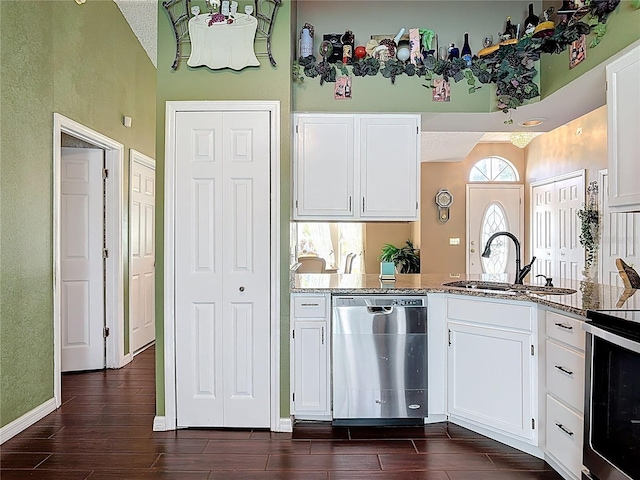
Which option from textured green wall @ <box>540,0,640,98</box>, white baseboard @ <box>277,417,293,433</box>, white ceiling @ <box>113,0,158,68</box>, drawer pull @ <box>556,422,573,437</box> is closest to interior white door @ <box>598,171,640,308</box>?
textured green wall @ <box>540,0,640,98</box>

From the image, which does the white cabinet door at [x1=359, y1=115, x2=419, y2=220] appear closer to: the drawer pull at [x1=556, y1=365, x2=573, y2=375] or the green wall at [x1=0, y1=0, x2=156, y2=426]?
the drawer pull at [x1=556, y1=365, x2=573, y2=375]

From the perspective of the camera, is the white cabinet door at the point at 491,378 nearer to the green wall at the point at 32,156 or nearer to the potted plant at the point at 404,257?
the green wall at the point at 32,156

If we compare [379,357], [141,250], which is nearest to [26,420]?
[379,357]

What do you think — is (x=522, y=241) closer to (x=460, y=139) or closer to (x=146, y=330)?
(x=460, y=139)

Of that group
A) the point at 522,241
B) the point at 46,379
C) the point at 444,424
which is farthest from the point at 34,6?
the point at 522,241

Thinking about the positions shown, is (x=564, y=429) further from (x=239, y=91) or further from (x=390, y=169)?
(x=239, y=91)

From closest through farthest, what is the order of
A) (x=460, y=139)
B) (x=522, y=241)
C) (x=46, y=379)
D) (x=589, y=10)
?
(x=589, y=10) < (x=46, y=379) < (x=460, y=139) < (x=522, y=241)

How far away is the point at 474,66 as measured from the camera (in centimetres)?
357

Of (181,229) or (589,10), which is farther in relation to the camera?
(181,229)

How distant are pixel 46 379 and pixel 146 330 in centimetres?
207

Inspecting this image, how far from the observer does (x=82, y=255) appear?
4676mm

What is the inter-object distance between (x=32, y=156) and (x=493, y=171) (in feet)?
23.2

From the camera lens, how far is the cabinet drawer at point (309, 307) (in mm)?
3260

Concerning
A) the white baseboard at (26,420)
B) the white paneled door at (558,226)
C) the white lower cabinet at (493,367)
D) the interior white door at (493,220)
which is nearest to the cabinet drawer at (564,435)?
the white lower cabinet at (493,367)
